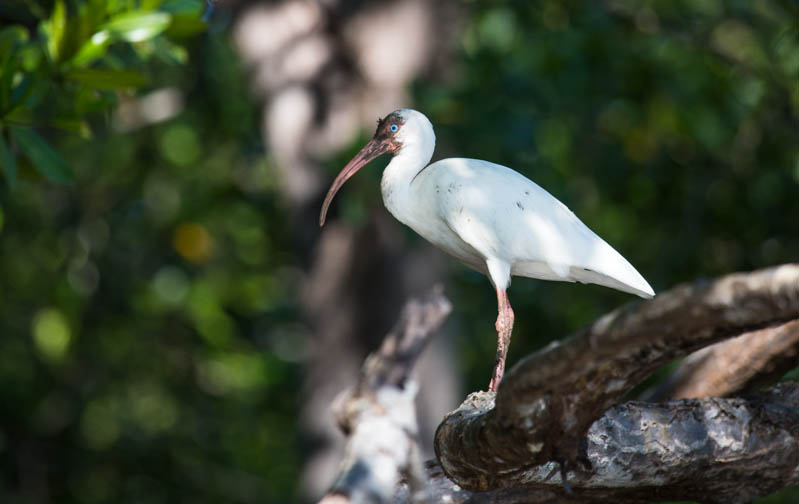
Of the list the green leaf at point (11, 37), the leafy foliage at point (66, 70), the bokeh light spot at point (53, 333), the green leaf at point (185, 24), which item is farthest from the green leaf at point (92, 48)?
the bokeh light spot at point (53, 333)

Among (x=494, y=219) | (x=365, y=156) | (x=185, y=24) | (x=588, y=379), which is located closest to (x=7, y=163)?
(x=185, y=24)

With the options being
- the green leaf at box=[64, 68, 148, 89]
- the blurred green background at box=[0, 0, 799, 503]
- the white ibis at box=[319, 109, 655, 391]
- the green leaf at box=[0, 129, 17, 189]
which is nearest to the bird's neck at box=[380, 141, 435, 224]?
the white ibis at box=[319, 109, 655, 391]

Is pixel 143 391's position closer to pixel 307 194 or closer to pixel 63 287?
pixel 63 287

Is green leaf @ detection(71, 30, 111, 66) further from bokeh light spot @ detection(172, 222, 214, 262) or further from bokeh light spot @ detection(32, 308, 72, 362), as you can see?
bokeh light spot @ detection(32, 308, 72, 362)

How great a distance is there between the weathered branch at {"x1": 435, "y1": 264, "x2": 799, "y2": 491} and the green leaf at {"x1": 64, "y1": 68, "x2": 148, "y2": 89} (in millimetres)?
1814

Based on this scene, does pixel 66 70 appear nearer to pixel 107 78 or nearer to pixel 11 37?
pixel 107 78

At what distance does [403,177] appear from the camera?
373 centimetres

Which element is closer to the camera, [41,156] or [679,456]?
[679,456]

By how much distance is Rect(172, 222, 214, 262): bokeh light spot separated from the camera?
1049 centimetres

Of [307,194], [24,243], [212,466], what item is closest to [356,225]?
[307,194]

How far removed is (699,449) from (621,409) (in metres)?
0.26

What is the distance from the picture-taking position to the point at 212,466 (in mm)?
12648

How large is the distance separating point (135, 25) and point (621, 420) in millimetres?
2295

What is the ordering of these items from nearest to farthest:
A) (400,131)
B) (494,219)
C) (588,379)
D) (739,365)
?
(588,379)
(494,219)
(400,131)
(739,365)
